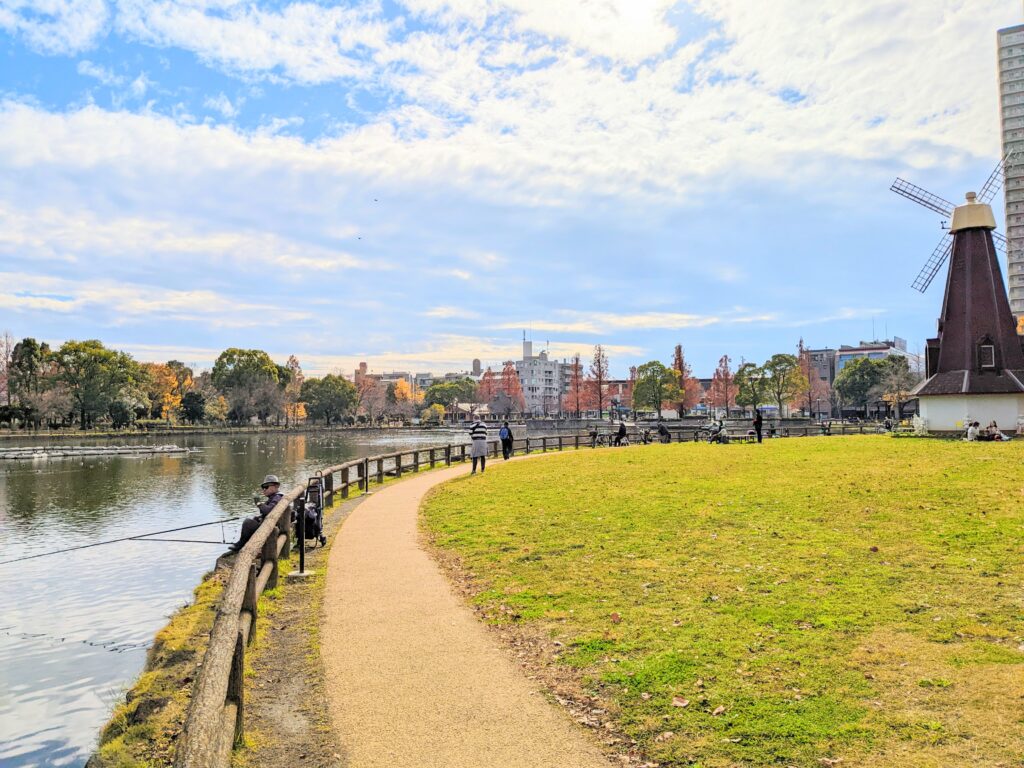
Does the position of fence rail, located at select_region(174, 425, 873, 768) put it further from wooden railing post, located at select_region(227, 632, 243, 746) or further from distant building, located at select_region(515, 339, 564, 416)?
distant building, located at select_region(515, 339, 564, 416)

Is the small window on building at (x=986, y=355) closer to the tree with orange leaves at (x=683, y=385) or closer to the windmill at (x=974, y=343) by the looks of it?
the windmill at (x=974, y=343)

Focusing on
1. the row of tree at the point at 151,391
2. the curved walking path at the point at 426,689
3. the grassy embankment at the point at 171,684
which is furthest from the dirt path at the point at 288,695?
the row of tree at the point at 151,391

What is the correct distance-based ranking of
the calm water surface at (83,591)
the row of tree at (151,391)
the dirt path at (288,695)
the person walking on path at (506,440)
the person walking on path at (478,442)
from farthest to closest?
the row of tree at (151,391)
the person walking on path at (506,440)
the person walking on path at (478,442)
the calm water surface at (83,591)
the dirt path at (288,695)

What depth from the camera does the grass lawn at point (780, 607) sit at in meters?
4.73

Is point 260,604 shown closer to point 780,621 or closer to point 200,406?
point 780,621

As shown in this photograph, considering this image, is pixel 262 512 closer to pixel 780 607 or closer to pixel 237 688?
pixel 237 688

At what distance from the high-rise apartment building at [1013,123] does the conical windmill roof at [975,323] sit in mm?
86690

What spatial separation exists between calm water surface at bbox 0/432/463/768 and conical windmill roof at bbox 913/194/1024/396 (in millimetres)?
32734

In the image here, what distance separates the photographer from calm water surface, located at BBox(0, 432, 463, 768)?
809cm

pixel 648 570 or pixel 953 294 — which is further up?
pixel 953 294

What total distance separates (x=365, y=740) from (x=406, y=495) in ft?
44.8

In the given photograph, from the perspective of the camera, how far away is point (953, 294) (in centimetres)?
3606

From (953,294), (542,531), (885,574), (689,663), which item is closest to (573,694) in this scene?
(689,663)

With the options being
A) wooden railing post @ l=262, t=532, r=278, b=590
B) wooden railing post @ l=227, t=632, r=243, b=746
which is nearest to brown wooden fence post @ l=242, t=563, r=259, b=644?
wooden railing post @ l=227, t=632, r=243, b=746
